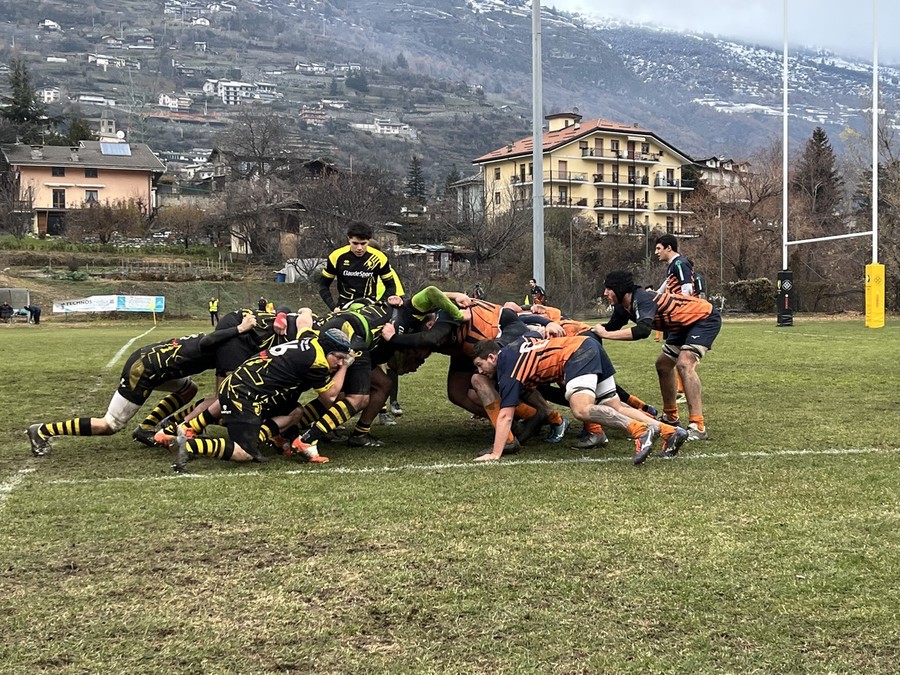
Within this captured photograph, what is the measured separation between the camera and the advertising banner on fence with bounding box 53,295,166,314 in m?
40.4

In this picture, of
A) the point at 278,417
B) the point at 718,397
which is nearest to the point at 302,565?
the point at 278,417

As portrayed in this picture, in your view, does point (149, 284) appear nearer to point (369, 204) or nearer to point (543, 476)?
point (369, 204)

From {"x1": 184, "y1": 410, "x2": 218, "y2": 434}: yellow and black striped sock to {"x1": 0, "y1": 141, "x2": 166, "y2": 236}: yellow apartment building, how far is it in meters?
69.1

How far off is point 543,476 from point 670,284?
4.02 meters

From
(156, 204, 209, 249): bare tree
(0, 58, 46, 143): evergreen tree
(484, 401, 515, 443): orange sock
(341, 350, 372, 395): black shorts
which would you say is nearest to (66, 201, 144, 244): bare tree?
(156, 204, 209, 249): bare tree

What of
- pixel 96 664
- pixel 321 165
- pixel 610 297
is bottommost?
pixel 96 664

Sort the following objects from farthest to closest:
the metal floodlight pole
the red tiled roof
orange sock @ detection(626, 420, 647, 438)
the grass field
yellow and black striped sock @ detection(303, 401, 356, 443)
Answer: the red tiled roof, the metal floodlight pole, yellow and black striped sock @ detection(303, 401, 356, 443), orange sock @ detection(626, 420, 647, 438), the grass field

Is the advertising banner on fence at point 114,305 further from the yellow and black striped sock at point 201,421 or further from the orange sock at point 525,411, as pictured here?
the orange sock at point 525,411

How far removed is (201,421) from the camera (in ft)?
25.4

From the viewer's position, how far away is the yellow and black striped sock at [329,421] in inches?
296

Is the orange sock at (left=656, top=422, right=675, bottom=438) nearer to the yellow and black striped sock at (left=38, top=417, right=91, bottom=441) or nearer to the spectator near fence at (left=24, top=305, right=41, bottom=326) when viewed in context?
the yellow and black striped sock at (left=38, top=417, right=91, bottom=441)

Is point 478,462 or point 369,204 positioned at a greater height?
point 369,204

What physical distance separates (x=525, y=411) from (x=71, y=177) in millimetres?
76641

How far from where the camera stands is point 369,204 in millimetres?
56625
